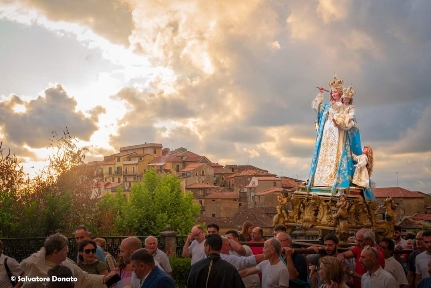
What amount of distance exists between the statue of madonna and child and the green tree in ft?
104

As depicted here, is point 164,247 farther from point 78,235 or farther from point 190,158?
point 190,158

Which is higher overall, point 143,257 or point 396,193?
point 396,193

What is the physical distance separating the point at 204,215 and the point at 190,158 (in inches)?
666

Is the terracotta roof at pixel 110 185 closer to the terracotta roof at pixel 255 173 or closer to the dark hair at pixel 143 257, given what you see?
the terracotta roof at pixel 255 173

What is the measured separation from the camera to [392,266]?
798cm

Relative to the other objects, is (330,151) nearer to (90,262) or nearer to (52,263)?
(90,262)

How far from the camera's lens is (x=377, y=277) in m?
6.73

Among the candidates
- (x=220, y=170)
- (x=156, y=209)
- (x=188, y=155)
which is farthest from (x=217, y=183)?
(x=156, y=209)

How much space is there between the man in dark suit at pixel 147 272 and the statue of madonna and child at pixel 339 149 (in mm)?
9512

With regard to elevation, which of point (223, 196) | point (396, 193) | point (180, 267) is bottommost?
point (180, 267)

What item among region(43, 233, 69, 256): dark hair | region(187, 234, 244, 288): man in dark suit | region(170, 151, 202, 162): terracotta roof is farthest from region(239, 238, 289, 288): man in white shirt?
region(170, 151, 202, 162): terracotta roof

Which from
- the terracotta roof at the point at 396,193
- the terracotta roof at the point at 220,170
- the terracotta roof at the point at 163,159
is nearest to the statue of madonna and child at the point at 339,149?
the terracotta roof at the point at 396,193

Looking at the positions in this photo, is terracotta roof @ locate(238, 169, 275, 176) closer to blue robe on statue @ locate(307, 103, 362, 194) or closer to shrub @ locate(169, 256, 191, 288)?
blue robe on statue @ locate(307, 103, 362, 194)

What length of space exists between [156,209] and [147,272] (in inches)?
1683
